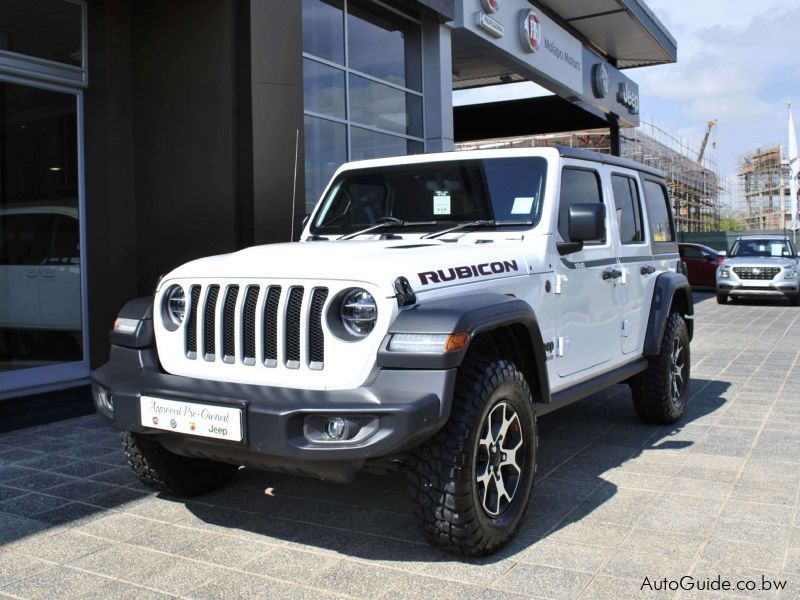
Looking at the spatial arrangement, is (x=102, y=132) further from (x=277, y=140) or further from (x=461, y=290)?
(x=461, y=290)

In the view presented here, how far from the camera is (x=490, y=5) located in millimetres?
12023

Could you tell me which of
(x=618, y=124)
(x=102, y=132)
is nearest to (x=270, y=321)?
(x=102, y=132)

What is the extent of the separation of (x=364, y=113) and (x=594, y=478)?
22.7 ft

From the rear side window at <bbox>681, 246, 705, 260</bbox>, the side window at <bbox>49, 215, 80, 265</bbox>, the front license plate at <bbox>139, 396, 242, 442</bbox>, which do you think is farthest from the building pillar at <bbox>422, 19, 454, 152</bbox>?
the rear side window at <bbox>681, 246, 705, 260</bbox>

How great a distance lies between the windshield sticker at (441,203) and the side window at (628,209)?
1390mm

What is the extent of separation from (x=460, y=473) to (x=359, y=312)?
2.51 feet

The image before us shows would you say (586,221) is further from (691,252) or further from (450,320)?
(691,252)

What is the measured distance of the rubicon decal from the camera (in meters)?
3.46

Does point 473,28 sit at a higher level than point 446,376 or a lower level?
higher

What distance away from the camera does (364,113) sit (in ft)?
34.1

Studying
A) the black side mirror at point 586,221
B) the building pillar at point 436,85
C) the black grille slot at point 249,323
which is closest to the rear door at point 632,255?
the black side mirror at point 586,221

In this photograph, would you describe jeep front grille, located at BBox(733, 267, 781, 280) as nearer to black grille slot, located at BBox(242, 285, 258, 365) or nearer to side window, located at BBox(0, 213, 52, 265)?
side window, located at BBox(0, 213, 52, 265)

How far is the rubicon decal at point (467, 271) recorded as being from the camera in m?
3.46

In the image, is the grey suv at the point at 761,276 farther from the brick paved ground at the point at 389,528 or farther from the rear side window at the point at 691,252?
the brick paved ground at the point at 389,528
